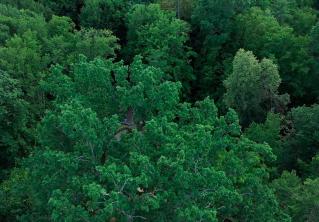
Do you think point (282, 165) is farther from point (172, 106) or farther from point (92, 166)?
point (92, 166)

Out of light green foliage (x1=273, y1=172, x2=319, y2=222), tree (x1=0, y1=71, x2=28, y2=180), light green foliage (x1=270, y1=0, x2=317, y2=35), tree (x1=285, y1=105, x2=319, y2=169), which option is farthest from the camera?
light green foliage (x1=270, y1=0, x2=317, y2=35)

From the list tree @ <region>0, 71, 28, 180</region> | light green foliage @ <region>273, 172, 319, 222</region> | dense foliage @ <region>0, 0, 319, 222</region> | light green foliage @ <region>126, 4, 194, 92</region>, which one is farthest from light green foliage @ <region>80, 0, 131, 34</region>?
light green foliage @ <region>273, 172, 319, 222</region>

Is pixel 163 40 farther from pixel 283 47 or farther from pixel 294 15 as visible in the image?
pixel 294 15

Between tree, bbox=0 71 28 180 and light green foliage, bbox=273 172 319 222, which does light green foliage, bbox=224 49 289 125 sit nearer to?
light green foliage, bbox=273 172 319 222

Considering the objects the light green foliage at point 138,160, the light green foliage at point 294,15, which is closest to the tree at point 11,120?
the light green foliage at point 138,160

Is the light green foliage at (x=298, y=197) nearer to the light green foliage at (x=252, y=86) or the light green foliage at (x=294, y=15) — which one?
the light green foliage at (x=252, y=86)

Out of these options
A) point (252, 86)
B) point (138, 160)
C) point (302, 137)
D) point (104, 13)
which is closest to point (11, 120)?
point (138, 160)

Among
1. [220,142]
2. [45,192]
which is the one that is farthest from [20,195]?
[220,142]
